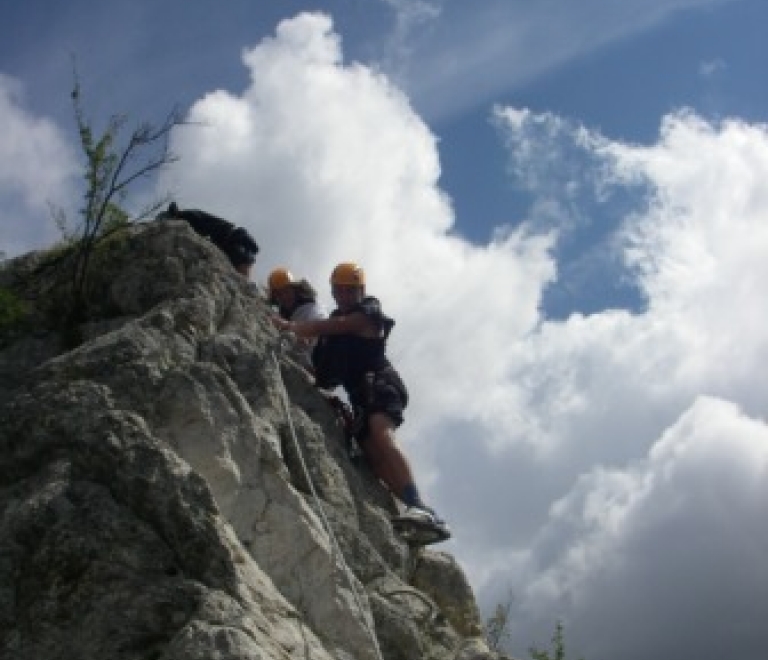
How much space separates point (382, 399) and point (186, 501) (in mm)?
4854

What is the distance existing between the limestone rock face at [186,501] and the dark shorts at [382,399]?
450 mm

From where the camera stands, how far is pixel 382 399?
41.0 ft

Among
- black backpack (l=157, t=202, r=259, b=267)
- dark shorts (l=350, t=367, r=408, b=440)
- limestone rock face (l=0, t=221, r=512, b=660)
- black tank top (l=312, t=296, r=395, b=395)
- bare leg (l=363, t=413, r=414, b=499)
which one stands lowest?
limestone rock face (l=0, t=221, r=512, b=660)

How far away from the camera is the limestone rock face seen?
7.23 metres

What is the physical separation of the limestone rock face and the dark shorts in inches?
17.7

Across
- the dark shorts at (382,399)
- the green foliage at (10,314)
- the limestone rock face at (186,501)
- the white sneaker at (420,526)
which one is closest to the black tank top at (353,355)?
the dark shorts at (382,399)

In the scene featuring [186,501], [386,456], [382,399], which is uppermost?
[382,399]

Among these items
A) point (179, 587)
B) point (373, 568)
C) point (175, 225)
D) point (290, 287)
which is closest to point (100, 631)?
point (179, 587)

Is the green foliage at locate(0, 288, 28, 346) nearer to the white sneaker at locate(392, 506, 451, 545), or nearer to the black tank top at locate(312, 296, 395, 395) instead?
the black tank top at locate(312, 296, 395, 395)

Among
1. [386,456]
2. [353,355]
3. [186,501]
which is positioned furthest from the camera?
[353,355]

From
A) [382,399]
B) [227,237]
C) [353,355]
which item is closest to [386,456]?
[382,399]

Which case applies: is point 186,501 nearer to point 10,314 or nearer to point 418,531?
point 418,531

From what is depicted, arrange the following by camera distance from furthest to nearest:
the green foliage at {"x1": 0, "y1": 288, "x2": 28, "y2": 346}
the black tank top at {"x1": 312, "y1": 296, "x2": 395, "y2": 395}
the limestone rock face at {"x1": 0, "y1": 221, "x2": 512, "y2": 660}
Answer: the black tank top at {"x1": 312, "y1": 296, "x2": 395, "y2": 395}, the green foliage at {"x1": 0, "y1": 288, "x2": 28, "y2": 346}, the limestone rock face at {"x1": 0, "y1": 221, "x2": 512, "y2": 660}

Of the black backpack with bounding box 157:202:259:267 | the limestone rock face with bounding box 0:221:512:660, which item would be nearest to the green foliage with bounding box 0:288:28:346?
the limestone rock face with bounding box 0:221:512:660
